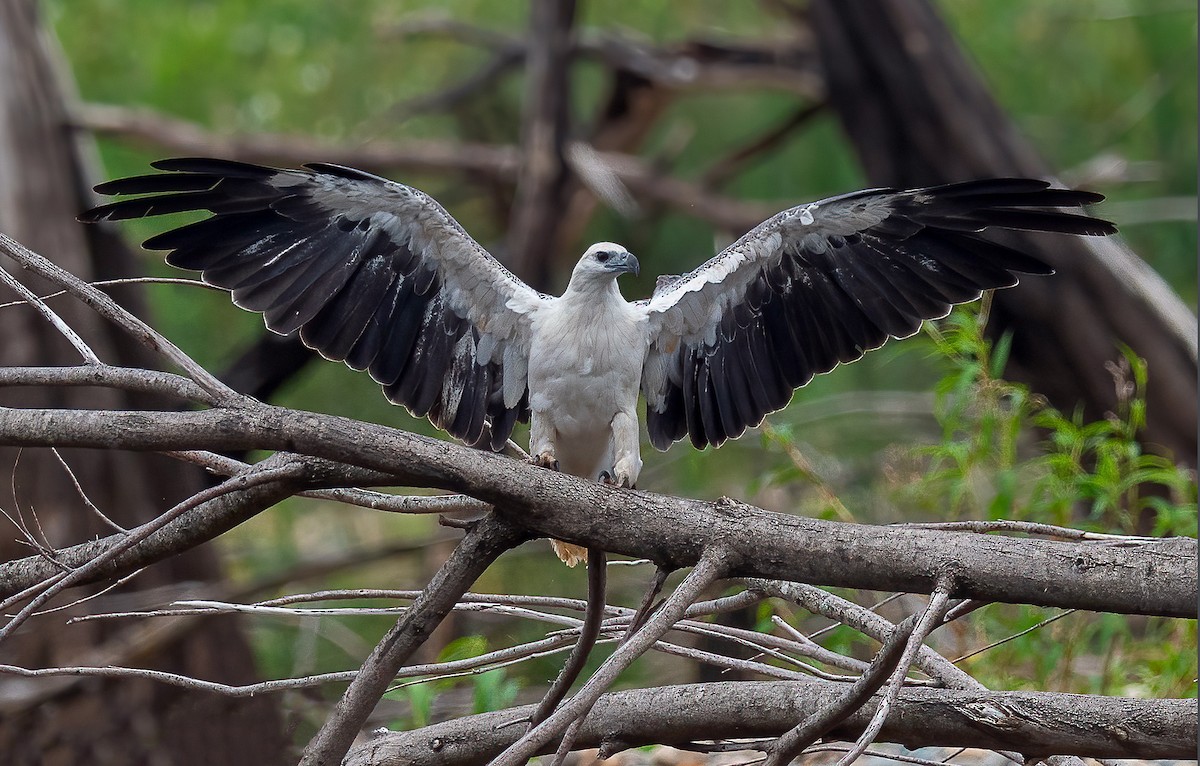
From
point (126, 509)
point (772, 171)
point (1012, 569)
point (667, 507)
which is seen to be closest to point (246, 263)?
point (667, 507)

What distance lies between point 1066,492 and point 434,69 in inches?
357

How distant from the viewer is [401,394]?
10.5 feet

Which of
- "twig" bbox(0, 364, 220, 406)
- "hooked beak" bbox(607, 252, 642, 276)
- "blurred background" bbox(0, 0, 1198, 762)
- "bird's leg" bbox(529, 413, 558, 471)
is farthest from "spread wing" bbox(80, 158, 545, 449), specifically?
"blurred background" bbox(0, 0, 1198, 762)

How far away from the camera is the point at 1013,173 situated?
629 centimetres

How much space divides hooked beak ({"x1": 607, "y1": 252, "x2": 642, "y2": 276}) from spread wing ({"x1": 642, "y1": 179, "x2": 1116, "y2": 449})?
14 cm

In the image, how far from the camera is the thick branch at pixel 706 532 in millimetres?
1924

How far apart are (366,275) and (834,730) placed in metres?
1.64

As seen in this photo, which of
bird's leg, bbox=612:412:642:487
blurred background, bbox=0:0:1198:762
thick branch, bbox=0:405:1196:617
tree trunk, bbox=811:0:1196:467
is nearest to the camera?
thick branch, bbox=0:405:1196:617

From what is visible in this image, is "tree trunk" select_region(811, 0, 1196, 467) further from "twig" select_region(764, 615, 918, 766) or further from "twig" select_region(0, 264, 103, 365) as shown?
"twig" select_region(0, 264, 103, 365)

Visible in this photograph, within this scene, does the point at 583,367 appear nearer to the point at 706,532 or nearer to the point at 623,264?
the point at 623,264

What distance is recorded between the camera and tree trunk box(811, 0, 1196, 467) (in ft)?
19.6

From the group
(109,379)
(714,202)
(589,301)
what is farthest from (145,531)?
(714,202)

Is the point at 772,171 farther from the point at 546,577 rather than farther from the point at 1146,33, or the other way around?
the point at 546,577

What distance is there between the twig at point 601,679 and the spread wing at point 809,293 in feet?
4.48
